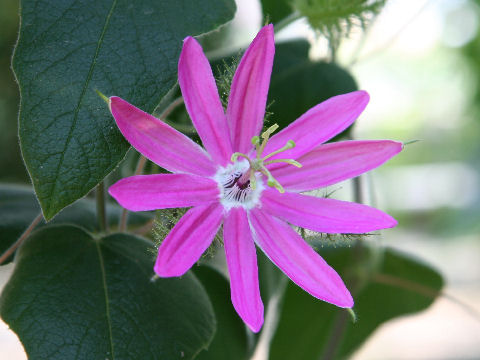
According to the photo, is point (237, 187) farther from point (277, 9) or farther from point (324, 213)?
point (277, 9)

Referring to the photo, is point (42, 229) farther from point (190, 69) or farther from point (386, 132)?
point (386, 132)

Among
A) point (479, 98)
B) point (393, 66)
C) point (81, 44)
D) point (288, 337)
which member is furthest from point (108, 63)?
point (393, 66)

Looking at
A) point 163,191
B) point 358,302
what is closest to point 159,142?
point 163,191

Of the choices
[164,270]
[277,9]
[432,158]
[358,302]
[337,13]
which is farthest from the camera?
[432,158]

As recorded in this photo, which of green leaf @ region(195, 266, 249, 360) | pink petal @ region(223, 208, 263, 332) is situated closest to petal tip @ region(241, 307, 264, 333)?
pink petal @ region(223, 208, 263, 332)

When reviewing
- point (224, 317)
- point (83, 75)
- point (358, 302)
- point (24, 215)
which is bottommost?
point (358, 302)

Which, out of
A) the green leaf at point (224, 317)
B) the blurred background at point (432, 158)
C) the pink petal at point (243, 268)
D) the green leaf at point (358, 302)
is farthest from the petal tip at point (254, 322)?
the blurred background at point (432, 158)

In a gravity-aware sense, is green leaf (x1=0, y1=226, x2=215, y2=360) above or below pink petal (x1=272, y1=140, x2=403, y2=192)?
below

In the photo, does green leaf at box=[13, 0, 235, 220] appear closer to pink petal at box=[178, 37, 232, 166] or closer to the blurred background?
pink petal at box=[178, 37, 232, 166]
